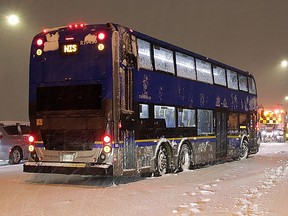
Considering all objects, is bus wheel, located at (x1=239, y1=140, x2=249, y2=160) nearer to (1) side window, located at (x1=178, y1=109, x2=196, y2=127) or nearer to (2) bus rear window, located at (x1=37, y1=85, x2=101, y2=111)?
(1) side window, located at (x1=178, y1=109, x2=196, y2=127)

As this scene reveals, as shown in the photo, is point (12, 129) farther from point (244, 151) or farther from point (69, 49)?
point (244, 151)

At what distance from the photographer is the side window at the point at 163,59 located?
13.4 metres

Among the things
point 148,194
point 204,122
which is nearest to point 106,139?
point 148,194

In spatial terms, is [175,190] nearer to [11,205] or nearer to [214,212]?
[214,212]

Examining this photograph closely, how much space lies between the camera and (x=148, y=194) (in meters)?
9.98

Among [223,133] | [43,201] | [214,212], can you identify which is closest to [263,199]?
[214,212]

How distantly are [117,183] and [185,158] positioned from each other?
3668mm

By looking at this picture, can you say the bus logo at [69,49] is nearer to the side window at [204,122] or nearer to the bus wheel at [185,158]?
the bus wheel at [185,158]

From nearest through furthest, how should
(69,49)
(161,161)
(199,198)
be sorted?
(199,198)
(69,49)
(161,161)

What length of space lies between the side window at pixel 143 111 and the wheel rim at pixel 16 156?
773 cm

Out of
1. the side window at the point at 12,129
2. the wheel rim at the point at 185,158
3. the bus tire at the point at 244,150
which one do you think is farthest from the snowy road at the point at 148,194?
the bus tire at the point at 244,150

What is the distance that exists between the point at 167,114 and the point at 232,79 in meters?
6.71

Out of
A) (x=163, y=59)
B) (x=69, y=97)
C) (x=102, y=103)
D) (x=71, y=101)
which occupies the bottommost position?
(x=102, y=103)

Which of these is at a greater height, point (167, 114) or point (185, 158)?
point (167, 114)
